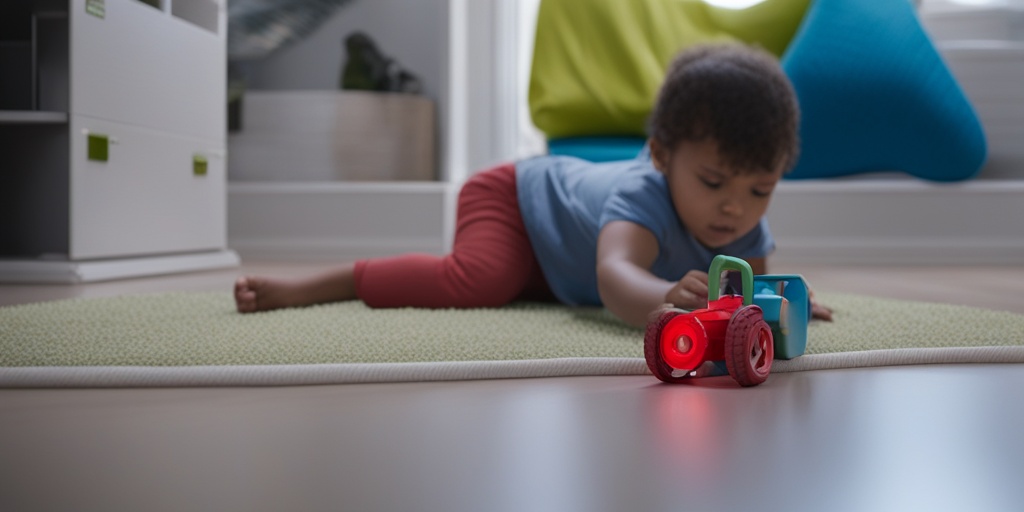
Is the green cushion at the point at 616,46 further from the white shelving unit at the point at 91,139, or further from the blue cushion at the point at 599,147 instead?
the white shelving unit at the point at 91,139

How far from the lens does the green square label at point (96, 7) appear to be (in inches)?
64.6

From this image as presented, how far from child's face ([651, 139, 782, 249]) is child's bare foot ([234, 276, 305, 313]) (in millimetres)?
494

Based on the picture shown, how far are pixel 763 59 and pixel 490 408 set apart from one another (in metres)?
0.60

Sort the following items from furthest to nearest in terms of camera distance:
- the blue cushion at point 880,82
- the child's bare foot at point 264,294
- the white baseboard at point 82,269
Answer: the blue cushion at point 880,82
the white baseboard at point 82,269
the child's bare foot at point 264,294

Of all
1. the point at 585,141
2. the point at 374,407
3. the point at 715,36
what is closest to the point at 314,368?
the point at 374,407

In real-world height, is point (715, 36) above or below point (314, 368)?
above

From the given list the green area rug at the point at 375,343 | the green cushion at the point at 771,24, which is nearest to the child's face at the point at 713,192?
the green area rug at the point at 375,343

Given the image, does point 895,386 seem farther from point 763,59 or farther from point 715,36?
point 715,36

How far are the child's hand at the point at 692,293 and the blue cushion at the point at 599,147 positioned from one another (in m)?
1.47

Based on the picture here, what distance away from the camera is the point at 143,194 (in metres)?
1.84

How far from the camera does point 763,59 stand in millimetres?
1048

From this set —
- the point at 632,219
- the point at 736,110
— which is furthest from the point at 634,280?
the point at 736,110

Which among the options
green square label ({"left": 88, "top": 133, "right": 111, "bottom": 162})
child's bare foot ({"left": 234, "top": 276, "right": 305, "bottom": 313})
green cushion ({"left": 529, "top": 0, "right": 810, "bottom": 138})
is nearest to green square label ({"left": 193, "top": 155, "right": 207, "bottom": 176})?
green square label ({"left": 88, "top": 133, "right": 111, "bottom": 162})

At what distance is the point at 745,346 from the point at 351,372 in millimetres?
296
